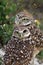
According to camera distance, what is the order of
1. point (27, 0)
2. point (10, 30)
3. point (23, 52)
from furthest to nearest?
point (27, 0) → point (10, 30) → point (23, 52)

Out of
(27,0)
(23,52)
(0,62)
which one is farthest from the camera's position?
(27,0)

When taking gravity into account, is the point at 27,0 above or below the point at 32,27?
above

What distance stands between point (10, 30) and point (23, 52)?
2.16 meters

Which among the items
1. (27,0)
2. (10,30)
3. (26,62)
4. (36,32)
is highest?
(27,0)

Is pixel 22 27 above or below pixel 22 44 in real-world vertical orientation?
above

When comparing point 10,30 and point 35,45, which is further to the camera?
point 10,30

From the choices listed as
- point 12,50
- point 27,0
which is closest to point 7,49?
point 12,50

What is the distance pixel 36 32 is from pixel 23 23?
19 centimetres

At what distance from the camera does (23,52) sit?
321cm

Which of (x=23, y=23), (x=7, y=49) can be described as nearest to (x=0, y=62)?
(x=7, y=49)

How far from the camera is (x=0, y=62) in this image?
11.6 ft

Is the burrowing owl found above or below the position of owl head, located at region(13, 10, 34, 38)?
below

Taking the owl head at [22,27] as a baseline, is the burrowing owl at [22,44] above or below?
below

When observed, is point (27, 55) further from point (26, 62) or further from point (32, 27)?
point (32, 27)
